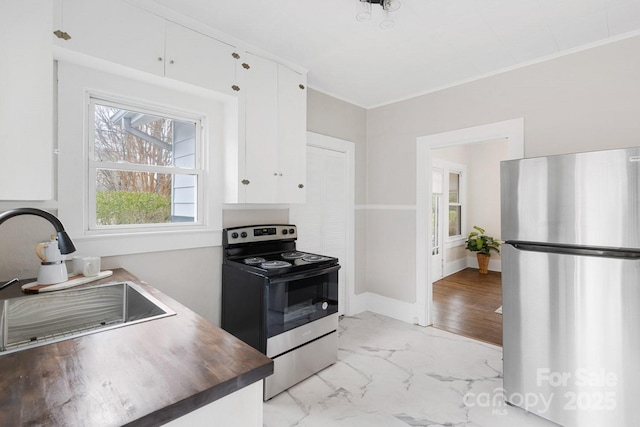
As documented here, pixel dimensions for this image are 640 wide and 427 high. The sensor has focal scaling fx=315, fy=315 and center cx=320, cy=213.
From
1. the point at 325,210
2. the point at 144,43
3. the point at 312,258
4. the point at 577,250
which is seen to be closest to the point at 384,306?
the point at 325,210

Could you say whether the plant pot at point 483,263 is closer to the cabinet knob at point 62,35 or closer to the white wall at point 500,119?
the white wall at point 500,119

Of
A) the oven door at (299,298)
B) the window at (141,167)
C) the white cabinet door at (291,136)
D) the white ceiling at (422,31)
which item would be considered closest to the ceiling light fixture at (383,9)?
the white ceiling at (422,31)

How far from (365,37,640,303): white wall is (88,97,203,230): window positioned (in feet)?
6.79

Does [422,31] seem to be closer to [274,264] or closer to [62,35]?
[274,264]

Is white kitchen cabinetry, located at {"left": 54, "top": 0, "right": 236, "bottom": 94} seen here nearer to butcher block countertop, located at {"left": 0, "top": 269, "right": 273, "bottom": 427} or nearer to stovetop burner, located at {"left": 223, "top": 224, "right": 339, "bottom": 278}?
stovetop burner, located at {"left": 223, "top": 224, "right": 339, "bottom": 278}

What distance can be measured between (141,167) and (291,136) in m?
1.11

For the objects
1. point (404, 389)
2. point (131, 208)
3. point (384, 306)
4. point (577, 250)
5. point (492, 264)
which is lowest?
point (404, 389)

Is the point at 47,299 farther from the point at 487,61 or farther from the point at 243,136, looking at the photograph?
the point at 487,61

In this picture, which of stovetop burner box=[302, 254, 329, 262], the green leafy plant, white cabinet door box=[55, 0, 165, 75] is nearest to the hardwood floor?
the green leafy plant

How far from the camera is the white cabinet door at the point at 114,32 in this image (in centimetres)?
158

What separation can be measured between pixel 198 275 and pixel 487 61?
2.81m

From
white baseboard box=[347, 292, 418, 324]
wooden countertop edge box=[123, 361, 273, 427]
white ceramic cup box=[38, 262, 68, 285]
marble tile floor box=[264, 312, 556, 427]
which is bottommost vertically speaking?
marble tile floor box=[264, 312, 556, 427]

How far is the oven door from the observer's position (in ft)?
6.63

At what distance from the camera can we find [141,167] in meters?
2.06
